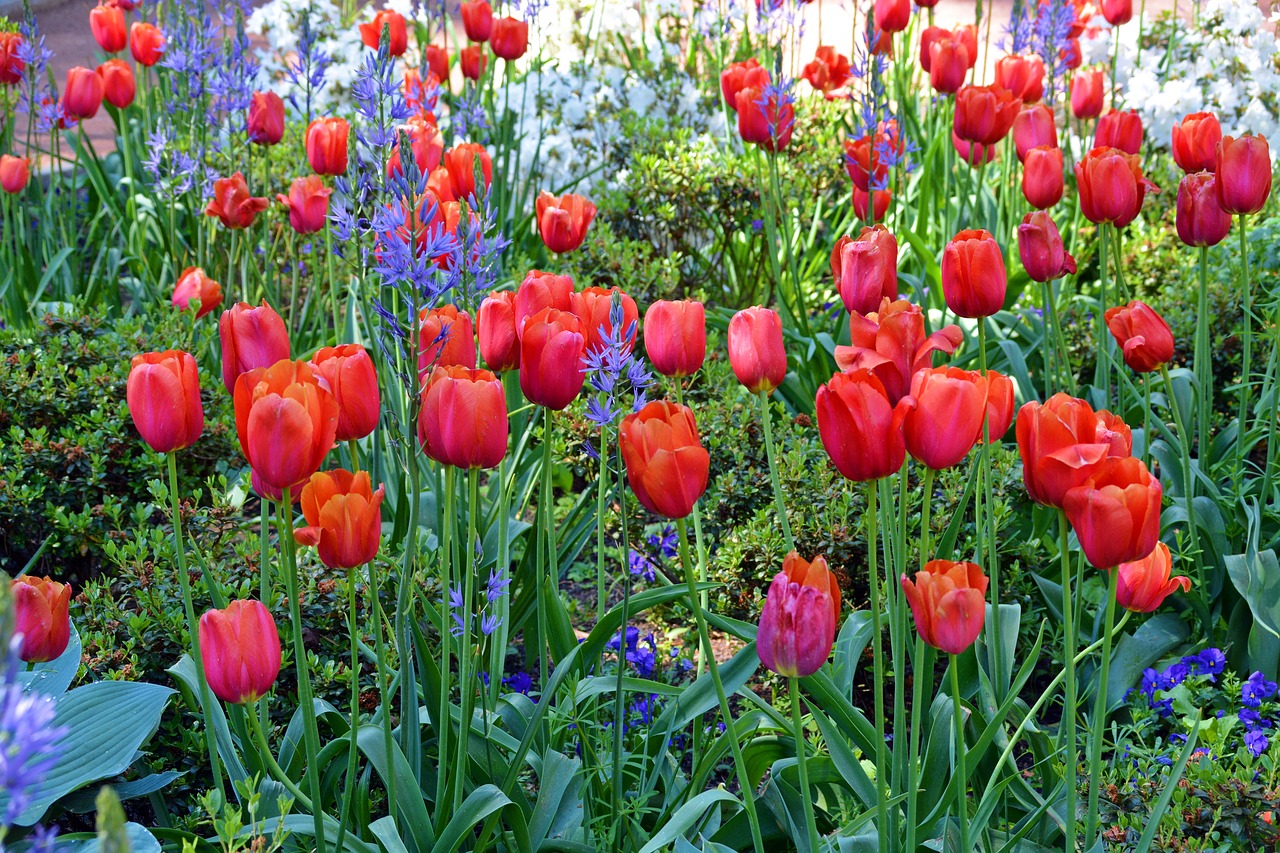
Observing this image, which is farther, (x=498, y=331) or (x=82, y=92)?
(x=82, y=92)

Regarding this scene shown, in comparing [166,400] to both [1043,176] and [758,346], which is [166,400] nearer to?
[758,346]

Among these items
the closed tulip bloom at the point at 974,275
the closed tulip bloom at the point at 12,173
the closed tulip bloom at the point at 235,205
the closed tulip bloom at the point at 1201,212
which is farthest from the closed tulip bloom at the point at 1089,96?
the closed tulip bloom at the point at 12,173

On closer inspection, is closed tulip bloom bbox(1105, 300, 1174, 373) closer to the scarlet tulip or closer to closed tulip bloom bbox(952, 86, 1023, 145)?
closed tulip bloom bbox(952, 86, 1023, 145)

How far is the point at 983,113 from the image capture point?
2.80 m

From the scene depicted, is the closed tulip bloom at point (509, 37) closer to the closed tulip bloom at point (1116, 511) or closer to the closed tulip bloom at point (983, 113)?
the closed tulip bloom at point (983, 113)

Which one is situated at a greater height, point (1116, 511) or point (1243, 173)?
point (1243, 173)

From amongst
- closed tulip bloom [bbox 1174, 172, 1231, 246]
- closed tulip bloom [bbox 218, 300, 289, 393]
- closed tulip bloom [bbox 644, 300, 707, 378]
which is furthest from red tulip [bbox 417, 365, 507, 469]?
closed tulip bloom [bbox 1174, 172, 1231, 246]

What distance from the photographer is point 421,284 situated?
1304 millimetres

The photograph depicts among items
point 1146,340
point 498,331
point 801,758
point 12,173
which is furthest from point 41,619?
point 12,173

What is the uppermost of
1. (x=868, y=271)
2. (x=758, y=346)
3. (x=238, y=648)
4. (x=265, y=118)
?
(x=265, y=118)

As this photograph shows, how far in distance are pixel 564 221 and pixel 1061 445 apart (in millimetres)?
1383

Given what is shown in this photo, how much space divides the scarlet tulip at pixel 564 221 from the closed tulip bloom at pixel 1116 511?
55.6 inches

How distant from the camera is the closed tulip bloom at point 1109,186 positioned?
6.79 ft

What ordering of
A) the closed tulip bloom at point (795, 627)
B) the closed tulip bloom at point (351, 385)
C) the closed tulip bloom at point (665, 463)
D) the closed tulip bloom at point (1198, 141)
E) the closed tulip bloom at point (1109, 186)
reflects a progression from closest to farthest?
the closed tulip bloom at point (795, 627), the closed tulip bloom at point (665, 463), the closed tulip bloom at point (351, 385), the closed tulip bloom at point (1109, 186), the closed tulip bloom at point (1198, 141)
